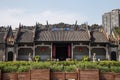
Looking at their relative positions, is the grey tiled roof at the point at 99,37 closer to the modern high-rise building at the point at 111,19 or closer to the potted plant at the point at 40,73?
the potted plant at the point at 40,73

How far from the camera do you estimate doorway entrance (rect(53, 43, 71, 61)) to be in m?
54.0

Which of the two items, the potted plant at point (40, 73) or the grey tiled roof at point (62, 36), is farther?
the grey tiled roof at point (62, 36)

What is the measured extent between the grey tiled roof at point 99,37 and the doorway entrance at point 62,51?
17.6ft

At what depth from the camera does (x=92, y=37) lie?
55.8 metres

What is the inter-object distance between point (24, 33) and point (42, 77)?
102 feet

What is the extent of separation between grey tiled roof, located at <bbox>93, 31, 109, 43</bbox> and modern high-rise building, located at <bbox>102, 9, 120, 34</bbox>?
37792 mm

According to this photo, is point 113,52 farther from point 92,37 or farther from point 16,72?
point 16,72

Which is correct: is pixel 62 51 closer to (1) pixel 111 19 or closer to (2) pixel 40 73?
(2) pixel 40 73

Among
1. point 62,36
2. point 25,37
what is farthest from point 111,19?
point 25,37

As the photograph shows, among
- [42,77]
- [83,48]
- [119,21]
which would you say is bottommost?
[42,77]

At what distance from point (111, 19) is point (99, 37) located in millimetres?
45133

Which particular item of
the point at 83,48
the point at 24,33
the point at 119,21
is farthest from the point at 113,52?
the point at 119,21

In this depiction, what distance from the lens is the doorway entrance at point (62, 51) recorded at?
5397 cm

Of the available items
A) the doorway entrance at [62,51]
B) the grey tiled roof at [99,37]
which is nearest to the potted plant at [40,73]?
the doorway entrance at [62,51]
